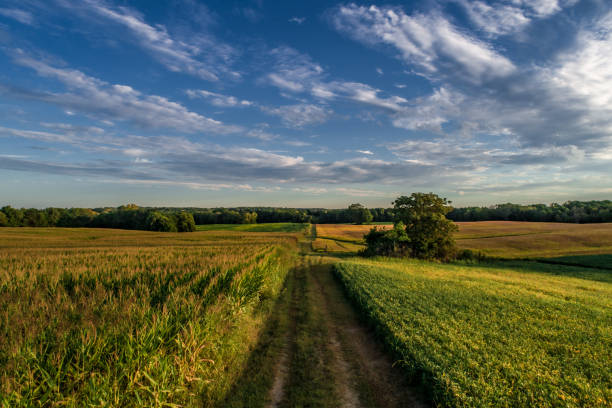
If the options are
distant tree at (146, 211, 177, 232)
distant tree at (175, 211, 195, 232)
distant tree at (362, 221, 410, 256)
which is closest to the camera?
distant tree at (362, 221, 410, 256)

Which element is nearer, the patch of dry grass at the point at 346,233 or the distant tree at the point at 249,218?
the patch of dry grass at the point at 346,233

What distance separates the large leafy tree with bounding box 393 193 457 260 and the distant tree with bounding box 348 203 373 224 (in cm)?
7628

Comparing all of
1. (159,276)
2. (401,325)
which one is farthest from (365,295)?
(159,276)

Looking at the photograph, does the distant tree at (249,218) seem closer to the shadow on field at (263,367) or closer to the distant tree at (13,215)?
the distant tree at (13,215)

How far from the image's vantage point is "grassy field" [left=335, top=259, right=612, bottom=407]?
5070 mm

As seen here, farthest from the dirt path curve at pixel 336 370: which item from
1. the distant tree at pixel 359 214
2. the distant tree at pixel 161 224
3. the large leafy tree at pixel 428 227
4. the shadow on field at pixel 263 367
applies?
the distant tree at pixel 359 214

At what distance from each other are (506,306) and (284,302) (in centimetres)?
1005

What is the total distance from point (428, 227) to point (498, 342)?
2853 centimetres

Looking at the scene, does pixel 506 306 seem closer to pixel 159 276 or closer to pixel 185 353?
pixel 185 353

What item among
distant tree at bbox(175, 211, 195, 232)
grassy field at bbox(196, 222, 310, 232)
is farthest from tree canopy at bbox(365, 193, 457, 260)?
distant tree at bbox(175, 211, 195, 232)

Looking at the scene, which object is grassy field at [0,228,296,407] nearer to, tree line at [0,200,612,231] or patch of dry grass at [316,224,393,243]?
patch of dry grass at [316,224,393,243]

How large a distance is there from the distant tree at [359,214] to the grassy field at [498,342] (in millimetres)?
97670

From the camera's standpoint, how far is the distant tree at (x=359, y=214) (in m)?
111

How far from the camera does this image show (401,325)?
834 centimetres
